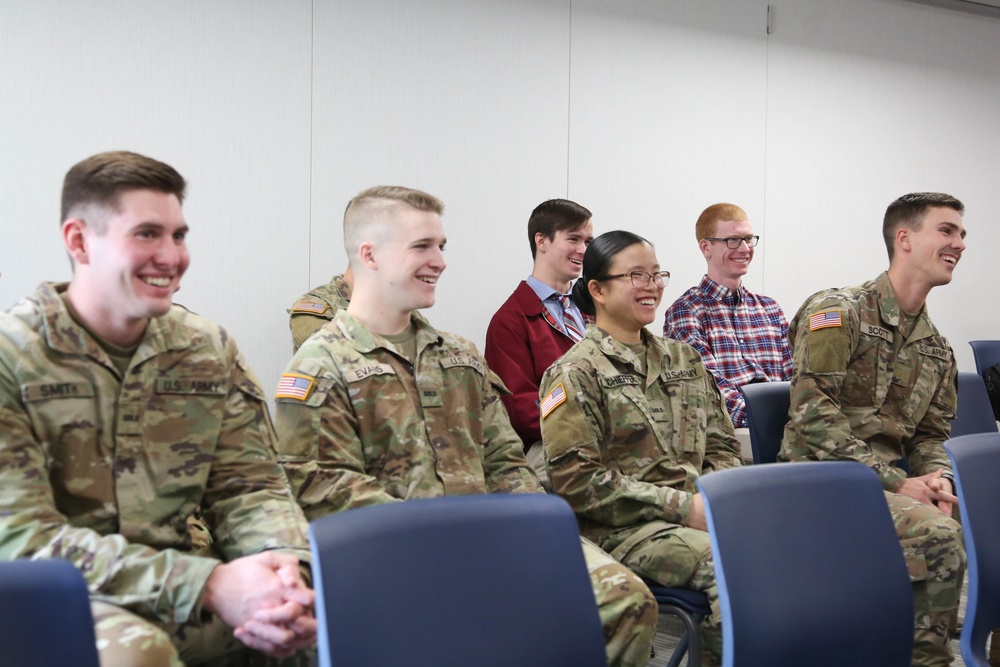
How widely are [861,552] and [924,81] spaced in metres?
5.42

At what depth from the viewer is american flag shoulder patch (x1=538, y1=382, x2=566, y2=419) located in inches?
105

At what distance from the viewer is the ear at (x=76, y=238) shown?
1.86m

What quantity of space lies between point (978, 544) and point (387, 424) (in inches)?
50.3

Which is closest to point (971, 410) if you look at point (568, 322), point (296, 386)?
point (568, 322)

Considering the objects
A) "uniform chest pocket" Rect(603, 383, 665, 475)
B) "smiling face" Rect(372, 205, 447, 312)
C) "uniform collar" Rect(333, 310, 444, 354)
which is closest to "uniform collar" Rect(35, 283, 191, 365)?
"uniform collar" Rect(333, 310, 444, 354)

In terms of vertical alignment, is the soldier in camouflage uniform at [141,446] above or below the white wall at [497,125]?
below

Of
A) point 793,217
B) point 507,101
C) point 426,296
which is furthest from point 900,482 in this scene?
point 793,217

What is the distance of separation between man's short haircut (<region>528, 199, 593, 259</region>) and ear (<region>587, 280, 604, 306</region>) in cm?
123

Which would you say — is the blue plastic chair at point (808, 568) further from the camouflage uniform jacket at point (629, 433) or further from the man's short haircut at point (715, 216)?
the man's short haircut at point (715, 216)

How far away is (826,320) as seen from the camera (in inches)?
128

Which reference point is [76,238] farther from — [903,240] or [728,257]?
[728,257]

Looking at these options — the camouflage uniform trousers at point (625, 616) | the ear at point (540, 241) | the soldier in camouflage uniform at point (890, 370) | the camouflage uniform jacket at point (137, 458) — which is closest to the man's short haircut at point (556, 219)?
the ear at point (540, 241)

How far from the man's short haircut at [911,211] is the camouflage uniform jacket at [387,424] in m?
1.75

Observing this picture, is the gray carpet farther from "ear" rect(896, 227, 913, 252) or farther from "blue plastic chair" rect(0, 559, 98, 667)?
"blue plastic chair" rect(0, 559, 98, 667)
